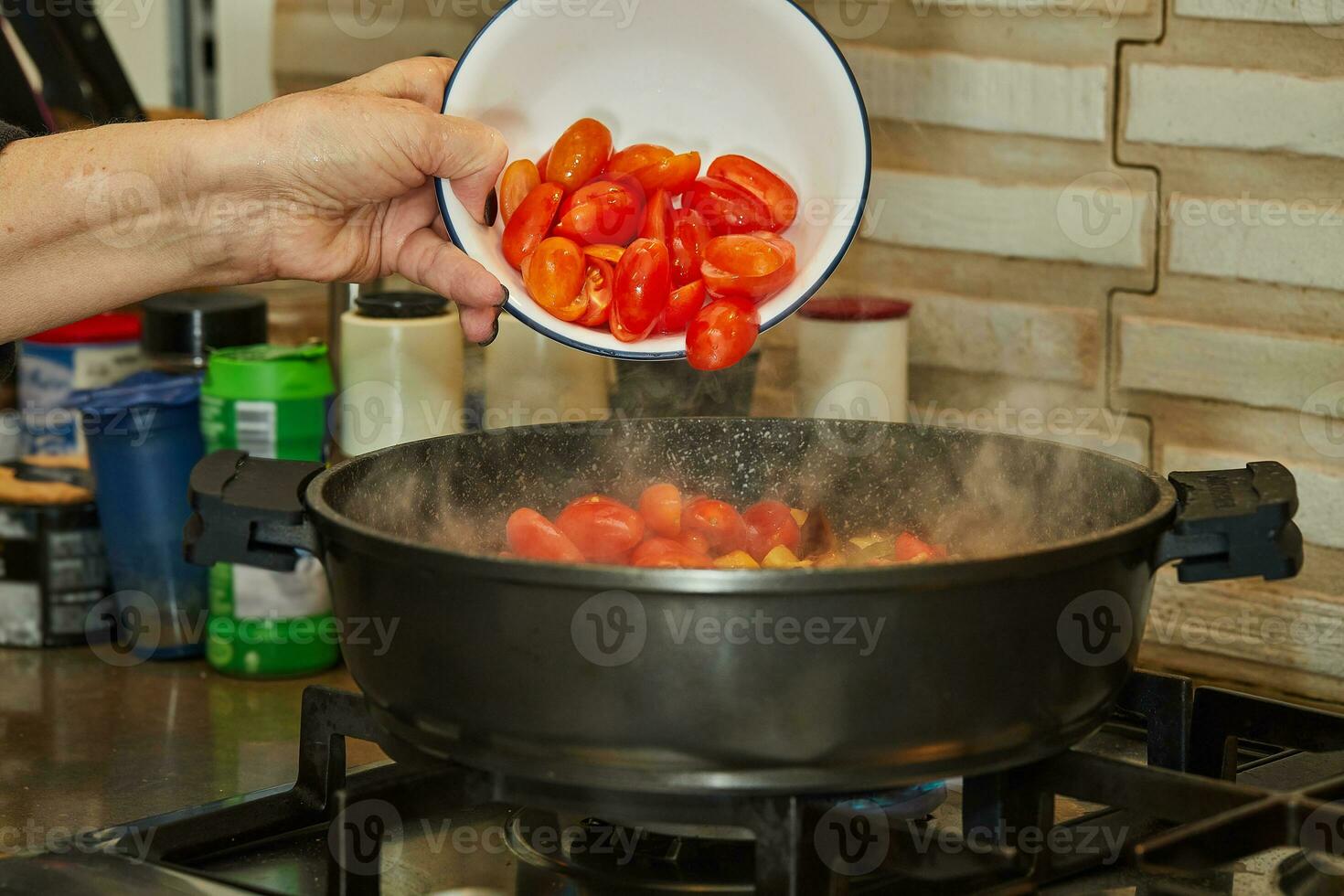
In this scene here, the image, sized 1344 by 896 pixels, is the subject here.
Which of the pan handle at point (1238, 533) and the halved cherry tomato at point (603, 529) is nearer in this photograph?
the pan handle at point (1238, 533)

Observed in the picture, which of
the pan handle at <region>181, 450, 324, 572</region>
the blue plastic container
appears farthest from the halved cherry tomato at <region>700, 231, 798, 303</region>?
the blue plastic container

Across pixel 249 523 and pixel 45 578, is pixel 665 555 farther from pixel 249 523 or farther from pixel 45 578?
pixel 45 578

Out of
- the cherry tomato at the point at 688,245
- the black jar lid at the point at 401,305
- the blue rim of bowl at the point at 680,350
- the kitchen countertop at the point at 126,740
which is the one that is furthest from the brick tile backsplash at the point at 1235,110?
the kitchen countertop at the point at 126,740

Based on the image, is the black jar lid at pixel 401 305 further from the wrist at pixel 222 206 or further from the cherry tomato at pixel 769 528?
the cherry tomato at pixel 769 528

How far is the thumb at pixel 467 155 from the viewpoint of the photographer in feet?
3.58

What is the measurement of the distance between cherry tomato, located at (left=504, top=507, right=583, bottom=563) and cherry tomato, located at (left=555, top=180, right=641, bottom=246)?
25 cm

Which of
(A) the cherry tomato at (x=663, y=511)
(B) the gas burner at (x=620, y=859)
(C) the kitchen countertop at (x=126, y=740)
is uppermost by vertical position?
(A) the cherry tomato at (x=663, y=511)

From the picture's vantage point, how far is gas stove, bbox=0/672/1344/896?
77 centimetres

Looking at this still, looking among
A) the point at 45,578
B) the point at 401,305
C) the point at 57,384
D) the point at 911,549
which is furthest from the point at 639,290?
the point at 57,384

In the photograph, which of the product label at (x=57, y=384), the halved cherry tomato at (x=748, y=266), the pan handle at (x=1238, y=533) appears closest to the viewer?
the pan handle at (x=1238, y=533)

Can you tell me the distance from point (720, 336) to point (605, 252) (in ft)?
0.43

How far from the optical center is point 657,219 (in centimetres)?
114

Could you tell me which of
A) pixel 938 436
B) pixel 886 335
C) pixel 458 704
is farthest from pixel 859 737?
pixel 886 335

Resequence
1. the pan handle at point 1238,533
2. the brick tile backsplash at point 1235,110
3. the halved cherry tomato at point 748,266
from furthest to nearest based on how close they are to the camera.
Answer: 1. the brick tile backsplash at point 1235,110
2. the halved cherry tomato at point 748,266
3. the pan handle at point 1238,533
